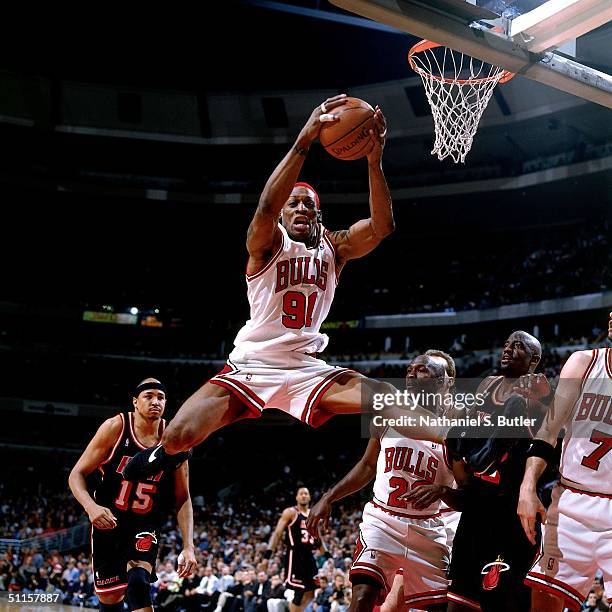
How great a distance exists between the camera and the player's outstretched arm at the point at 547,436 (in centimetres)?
382

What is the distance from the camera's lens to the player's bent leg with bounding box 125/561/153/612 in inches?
212

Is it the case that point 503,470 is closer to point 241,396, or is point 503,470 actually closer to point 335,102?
point 241,396

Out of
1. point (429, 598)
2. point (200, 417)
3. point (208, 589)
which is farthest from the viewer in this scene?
point (208, 589)

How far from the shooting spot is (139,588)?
5438 mm

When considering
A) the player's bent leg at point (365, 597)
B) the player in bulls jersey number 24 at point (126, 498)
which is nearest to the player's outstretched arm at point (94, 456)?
the player in bulls jersey number 24 at point (126, 498)

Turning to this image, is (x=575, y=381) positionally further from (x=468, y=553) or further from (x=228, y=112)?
(x=228, y=112)

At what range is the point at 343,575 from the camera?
11617 mm

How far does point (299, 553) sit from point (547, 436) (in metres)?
6.43

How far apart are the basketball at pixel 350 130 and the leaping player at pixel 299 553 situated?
5.85m

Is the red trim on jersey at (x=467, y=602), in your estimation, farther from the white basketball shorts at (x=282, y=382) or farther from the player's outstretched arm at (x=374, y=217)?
the player's outstretched arm at (x=374, y=217)

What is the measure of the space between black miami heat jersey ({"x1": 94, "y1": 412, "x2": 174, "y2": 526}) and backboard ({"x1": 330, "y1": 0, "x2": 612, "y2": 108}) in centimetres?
346

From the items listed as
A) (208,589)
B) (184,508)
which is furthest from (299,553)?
(184,508)


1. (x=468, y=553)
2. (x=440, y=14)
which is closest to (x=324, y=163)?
(x=440, y=14)

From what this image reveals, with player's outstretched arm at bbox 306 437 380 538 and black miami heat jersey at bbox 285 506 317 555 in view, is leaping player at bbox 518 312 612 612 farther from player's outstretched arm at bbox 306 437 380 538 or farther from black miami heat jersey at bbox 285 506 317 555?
black miami heat jersey at bbox 285 506 317 555
